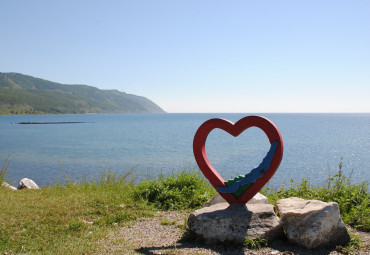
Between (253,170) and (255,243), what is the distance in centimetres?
145

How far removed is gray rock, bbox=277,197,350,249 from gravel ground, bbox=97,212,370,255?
0.16 m

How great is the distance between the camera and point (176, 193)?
27.9 feet

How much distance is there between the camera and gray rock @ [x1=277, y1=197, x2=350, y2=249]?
5441 mm

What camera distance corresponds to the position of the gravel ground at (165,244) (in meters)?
5.33

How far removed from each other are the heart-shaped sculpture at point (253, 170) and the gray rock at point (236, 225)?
50 cm

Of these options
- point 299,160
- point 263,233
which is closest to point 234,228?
point 263,233

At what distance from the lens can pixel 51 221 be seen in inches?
268

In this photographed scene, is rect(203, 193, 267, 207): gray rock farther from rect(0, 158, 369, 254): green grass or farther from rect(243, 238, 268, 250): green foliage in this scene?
rect(243, 238, 268, 250): green foliage

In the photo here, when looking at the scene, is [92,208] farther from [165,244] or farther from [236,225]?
[236,225]

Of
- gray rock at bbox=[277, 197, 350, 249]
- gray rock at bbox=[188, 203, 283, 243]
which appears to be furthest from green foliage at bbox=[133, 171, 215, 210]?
gray rock at bbox=[277, 197, 350, 249]

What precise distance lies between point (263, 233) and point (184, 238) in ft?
4.94

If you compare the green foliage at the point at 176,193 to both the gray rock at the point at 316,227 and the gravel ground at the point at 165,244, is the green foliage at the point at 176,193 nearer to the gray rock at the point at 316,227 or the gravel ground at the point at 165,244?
the gravel ground at the point at 165,244

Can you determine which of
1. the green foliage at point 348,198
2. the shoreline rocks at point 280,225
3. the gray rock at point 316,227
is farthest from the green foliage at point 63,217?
the green foliage at point 348,198

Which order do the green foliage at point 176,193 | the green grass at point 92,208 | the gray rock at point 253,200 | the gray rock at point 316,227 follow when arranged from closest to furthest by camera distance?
1. the gray rock at point 316,227
2. the green grass at point 92,208
3. the gray rock at point 253,200
4. the green foliage at point 176,193
